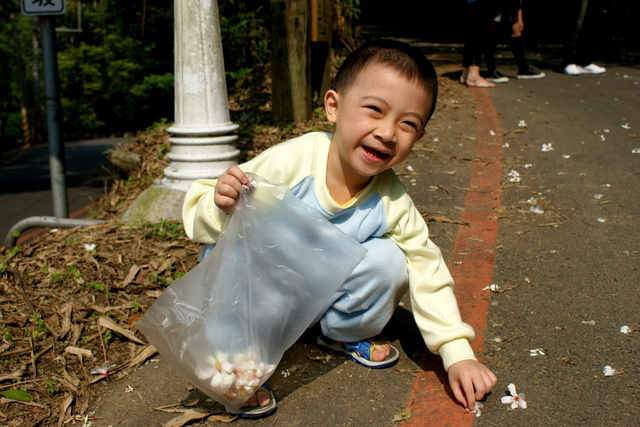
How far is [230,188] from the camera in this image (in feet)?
6.74

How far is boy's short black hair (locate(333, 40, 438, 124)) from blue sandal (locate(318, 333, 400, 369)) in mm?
949

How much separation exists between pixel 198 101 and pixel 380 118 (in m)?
2.27

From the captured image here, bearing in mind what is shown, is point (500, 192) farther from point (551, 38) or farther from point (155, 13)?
point (551, 38)

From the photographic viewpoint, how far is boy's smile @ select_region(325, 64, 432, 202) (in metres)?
2.16

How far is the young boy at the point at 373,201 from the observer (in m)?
2.16

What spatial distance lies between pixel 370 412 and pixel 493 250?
1621 mm

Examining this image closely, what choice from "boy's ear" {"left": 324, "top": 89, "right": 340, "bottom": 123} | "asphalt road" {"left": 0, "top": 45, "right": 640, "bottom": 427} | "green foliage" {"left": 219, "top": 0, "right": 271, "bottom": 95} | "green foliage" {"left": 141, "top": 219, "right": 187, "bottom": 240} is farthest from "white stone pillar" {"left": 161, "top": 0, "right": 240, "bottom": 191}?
"green foliage" {"left": 219, "top": 0, "right": 271, "bottom": 95}

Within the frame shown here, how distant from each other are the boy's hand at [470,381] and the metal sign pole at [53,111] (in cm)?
481

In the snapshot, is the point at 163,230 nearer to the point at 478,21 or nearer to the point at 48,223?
the point at 48,223

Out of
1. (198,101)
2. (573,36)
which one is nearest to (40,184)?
(573,36)

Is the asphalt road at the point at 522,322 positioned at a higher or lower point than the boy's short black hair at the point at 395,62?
lower

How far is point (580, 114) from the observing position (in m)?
7.05

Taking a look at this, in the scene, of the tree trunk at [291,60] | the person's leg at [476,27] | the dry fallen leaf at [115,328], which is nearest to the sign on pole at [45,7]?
the tree trunk at [291,60]

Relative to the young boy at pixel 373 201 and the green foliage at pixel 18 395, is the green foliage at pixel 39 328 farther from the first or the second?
the young boy at pixel 373 201
